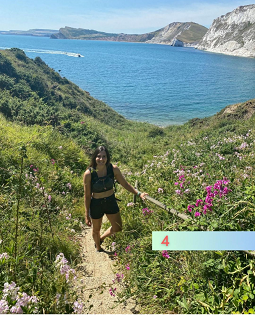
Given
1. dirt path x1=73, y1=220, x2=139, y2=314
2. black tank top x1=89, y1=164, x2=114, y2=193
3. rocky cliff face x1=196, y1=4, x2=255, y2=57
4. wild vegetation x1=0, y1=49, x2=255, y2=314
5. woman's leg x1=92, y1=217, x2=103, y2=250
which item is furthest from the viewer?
rocky cliff face x1=196, y1=4, x2=255, y2=57

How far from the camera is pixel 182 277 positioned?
2979 millimetres

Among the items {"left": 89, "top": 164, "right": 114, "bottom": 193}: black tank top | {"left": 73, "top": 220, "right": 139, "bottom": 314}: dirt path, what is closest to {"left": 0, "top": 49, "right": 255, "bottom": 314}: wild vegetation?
{"left": 73, "top": 220, "right": 139, "bottom": 314}: dirt path

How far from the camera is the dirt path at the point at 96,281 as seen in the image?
10.5 ft

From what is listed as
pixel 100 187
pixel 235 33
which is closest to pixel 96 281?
pixel 100 187

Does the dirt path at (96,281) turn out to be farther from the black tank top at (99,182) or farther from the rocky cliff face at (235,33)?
the rocky cliff face at (235,33)

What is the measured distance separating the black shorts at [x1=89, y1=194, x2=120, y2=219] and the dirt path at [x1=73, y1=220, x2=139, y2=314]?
32.9 inches

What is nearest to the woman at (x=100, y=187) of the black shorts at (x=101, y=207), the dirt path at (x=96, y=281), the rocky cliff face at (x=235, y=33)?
the black shorts at (x=101, y=207)

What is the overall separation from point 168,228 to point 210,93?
4612cm

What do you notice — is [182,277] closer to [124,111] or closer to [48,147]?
[48,147]

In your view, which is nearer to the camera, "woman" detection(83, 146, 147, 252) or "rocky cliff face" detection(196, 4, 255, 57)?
"woman" detection(83, 146, 147, 252)

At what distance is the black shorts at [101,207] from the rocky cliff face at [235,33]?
141 metres

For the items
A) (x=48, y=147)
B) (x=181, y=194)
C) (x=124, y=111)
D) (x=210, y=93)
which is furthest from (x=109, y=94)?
(x=181, y=194)

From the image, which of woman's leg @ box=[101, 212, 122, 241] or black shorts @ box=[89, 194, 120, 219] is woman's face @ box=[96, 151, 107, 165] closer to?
black shorts @ box=[89, 194, 120, 219]

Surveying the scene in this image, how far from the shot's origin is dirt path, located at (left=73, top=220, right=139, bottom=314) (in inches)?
126
